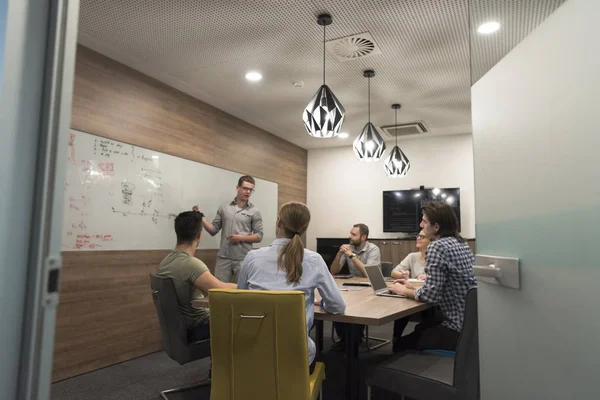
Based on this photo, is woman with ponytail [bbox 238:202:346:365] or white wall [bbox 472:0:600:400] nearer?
white wall [bbox 472:0:600:400]

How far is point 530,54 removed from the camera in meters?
1.10

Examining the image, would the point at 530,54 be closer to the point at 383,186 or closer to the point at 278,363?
the point at 278,363

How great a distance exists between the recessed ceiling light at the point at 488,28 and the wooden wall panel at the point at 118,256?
3106 mm

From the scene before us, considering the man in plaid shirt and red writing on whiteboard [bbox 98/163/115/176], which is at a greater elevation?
red writing on whiteboard [bbox 98/163/115/176]

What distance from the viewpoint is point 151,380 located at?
313cm

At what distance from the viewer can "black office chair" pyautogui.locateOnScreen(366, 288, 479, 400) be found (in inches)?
66.9

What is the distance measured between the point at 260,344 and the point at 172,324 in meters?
0.92

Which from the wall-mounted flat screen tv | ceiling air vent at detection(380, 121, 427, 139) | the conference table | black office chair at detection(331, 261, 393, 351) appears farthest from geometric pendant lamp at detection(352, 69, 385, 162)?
the wall-mounted flat screen tv

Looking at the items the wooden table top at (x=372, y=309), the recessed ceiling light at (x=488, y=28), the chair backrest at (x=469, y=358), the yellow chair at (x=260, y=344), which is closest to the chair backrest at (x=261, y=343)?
the yellow chair at (x=260, y=344)

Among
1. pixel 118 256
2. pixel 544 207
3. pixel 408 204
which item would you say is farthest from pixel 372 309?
pixel 408 204

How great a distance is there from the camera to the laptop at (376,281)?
270 centimetres

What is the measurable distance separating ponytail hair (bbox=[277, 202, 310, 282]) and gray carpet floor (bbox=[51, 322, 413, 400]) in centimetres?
136

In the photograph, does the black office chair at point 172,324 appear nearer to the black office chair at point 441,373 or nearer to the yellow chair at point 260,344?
the yellow chair at point 260,344

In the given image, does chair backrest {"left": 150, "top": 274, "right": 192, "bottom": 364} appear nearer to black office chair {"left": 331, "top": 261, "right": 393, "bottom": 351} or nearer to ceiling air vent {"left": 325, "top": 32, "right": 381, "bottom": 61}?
black office chair {"left": 331, "top": 261, "right": 393, "bottom": 351}
